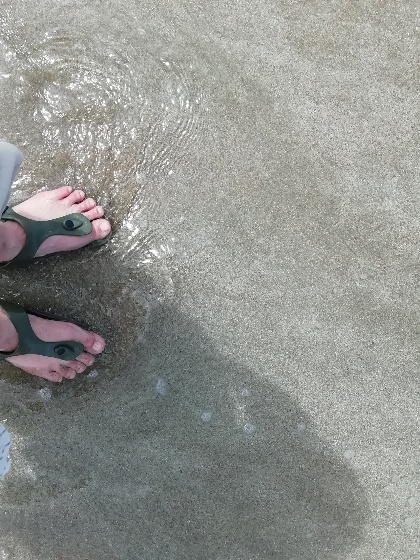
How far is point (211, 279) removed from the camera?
233 centimetres

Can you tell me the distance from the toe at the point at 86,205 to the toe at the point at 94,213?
0.05ft

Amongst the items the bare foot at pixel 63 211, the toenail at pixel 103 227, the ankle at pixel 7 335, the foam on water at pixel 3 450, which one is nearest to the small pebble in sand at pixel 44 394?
the ankle at pixel 7 335

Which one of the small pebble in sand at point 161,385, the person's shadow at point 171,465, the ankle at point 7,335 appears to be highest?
the ankle at point 7,335

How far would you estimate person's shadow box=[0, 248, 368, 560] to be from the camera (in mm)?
2301

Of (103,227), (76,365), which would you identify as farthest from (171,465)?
(103,227)

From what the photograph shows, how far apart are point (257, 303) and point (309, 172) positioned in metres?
0.59

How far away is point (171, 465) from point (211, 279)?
30.9 inches

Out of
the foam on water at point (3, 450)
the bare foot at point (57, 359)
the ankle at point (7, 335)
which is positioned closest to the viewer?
the foam on water at point (3, 450)

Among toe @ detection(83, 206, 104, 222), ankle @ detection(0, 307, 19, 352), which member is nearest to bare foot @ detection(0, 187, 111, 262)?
toe @ detection(83, 206, 104, 222)

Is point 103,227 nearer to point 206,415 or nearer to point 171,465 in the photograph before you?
point 206,415

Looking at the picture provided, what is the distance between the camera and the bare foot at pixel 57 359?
2279mm

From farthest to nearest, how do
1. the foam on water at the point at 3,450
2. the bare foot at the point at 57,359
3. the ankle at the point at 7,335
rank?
the bare foot at the point at 57,359, the ankle at the point at 7,335, the foam on water at the point at 3,450

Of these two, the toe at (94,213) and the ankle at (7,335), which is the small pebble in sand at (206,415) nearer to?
the ankle at (7,335)

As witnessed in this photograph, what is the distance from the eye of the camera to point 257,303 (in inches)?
91.4
